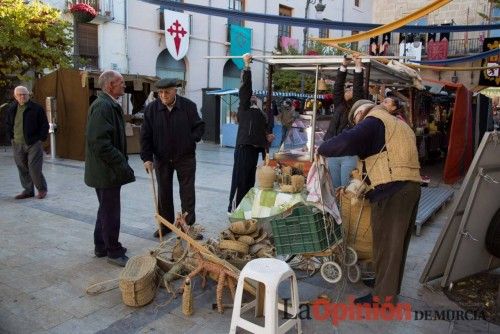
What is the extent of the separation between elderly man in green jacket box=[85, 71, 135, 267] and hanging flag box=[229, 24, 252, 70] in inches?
699

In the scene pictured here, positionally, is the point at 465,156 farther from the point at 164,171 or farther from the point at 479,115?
the point at 164,171

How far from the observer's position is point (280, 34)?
24078 millimetres

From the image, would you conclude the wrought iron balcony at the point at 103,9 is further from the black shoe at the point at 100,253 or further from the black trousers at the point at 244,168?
the black shoe at the point at 100,253

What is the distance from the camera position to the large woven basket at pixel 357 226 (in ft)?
12.6

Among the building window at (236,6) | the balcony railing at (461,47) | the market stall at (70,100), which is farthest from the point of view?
the building window at (236,6)

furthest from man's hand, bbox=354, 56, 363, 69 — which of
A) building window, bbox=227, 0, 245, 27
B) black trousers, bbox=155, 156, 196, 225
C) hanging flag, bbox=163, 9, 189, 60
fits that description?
building window, bbox=227, 0, 245, 27

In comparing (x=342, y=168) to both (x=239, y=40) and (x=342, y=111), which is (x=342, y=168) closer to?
(x=342, y=111)

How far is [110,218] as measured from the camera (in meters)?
4.04

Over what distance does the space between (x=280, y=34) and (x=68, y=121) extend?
1572cm

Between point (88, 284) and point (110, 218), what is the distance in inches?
24.8

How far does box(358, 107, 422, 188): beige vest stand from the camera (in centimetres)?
314

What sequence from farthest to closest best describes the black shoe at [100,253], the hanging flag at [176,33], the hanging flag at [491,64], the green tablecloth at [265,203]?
1. the hanging flag at [176,33]
2. the hanging flag at [491,64]
3. the black shoe at [100,253]
4. the green tablecloth at [265,203]

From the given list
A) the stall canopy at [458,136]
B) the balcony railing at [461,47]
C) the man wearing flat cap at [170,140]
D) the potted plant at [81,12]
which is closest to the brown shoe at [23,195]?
the man wearing flat cap at [170,140]

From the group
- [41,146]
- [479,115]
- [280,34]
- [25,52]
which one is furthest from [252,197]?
[280,34]
